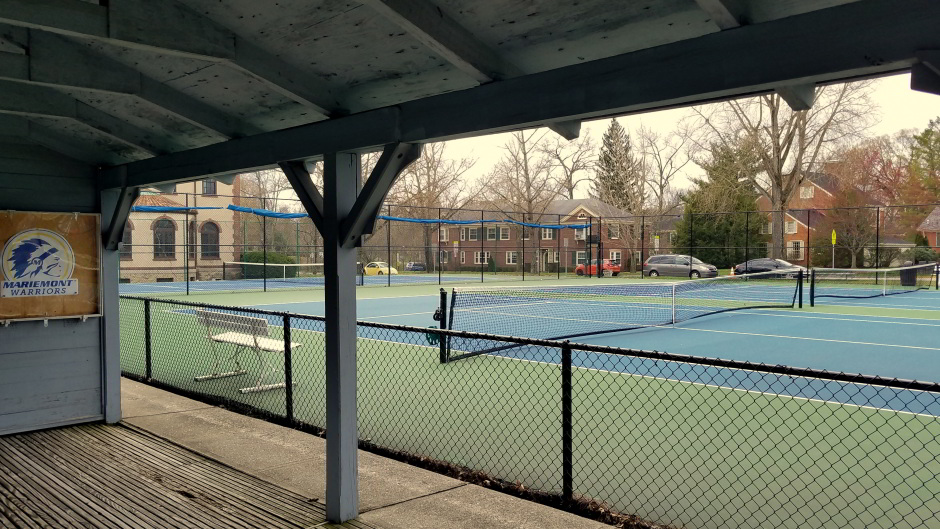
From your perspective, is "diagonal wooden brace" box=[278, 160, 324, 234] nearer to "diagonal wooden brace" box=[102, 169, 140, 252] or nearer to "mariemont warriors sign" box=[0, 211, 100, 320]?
"diagonal wooden brace" box=[102, 169, 140, 252]

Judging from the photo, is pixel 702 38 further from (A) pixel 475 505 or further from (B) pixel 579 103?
(A) pixel 475 505

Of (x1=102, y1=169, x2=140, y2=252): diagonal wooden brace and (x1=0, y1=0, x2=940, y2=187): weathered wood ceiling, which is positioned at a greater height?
(x1=0, y1=0, x2=940, y2=187): weathered wood ceiling

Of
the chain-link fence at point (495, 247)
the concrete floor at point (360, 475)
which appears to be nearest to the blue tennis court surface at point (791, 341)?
the concrete floor at point (360, 475)

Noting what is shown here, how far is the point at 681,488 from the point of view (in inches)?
191

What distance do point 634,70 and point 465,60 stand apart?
32.5 inches

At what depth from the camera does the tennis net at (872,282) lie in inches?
915

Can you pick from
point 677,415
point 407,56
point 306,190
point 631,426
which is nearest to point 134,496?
point 306,190

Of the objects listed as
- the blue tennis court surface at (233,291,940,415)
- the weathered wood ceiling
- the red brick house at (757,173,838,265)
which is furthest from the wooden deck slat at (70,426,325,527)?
the red brick house at (757,173,838,265)

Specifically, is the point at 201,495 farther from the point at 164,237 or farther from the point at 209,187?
the point at 209,187

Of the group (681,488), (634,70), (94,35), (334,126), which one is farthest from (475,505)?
(94,35)

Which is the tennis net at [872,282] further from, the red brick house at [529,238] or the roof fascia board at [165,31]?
the red brick house at [529,238]

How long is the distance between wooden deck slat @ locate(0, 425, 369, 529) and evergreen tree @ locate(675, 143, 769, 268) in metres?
39.6

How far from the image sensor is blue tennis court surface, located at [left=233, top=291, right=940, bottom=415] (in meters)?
8.20

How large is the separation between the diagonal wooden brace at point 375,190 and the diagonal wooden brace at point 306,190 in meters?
0.26
